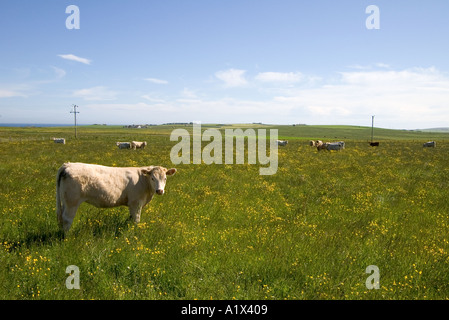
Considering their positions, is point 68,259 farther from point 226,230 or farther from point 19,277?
point 226,230

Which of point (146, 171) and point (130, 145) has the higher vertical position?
point (130, 145)

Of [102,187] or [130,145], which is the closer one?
[102,187]

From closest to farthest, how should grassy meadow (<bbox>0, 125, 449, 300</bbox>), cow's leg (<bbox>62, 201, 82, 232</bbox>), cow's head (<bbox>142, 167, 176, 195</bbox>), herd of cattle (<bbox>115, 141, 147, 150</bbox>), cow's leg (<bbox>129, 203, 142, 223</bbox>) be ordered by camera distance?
grassy meadow (<bbox>0, 125, 449, 300</bbox>), cow's leg (<bbox>62, 201, 82, 232</bbox>), cow's head (<bbox>142, 167, 176, 195</bbox>), cow's leg (<bbox>129, 203, 142, 223</bbox>), herd of cattle (<bbox>115, 141, 147, 150</bbox>)

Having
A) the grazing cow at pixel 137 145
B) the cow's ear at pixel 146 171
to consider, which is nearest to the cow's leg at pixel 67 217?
the cow's ear at pixel 146 171

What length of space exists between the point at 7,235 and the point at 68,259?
2.38 metres

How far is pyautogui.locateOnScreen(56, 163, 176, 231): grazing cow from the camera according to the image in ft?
20.9

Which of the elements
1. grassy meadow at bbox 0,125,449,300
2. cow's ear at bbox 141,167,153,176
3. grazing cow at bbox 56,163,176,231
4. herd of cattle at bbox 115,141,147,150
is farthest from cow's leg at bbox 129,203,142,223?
herd of cattle at bbox 115,141,147,150

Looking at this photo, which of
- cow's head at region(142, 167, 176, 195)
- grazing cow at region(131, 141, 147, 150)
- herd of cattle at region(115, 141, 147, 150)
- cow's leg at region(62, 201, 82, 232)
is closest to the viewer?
cow's leg at region(62, 201, 82, 232)

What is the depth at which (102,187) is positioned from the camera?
674 cm

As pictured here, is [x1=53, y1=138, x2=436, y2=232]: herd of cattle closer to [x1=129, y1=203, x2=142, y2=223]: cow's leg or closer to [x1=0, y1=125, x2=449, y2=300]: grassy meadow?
[x1=129, y1=203, x2=142, y2=223]: cow's leg

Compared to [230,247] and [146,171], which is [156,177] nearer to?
[146,171]

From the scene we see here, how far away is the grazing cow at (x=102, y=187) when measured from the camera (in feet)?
20.9

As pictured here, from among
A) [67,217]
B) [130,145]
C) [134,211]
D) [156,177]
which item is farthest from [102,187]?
[130,145]

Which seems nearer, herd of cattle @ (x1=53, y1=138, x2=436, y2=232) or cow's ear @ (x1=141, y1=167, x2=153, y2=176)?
herd of cattle @ (x1=53, y1=138, x2=436, y2=232)
